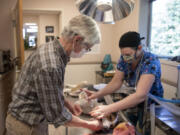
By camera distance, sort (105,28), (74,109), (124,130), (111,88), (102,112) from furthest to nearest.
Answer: (105,28), (111,88), (74,109), (102,112), (124,130)

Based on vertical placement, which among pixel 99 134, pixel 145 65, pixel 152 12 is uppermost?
pixel 152 12

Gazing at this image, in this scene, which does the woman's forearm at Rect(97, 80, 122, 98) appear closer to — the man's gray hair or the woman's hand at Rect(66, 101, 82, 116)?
the woman's hand at Rect(66, 101, 82, 116)

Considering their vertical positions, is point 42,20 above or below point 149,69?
above

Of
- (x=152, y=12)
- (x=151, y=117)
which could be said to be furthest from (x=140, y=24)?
(x=151, y=117)

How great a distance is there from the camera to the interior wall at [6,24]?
105 inches

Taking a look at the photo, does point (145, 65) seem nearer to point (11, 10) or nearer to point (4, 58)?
point (4, 58)

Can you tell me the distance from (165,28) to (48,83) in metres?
2.22

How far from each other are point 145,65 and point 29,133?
93cm

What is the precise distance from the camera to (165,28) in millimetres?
2439

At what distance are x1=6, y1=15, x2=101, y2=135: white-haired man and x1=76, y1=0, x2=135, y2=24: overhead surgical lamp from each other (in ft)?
0.84

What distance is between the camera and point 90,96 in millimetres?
1448

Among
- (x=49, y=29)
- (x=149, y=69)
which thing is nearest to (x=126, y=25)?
(x=49, y=29)

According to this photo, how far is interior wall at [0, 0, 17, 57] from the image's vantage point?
8.79 feet

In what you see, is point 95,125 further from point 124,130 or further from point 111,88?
point 111,88
